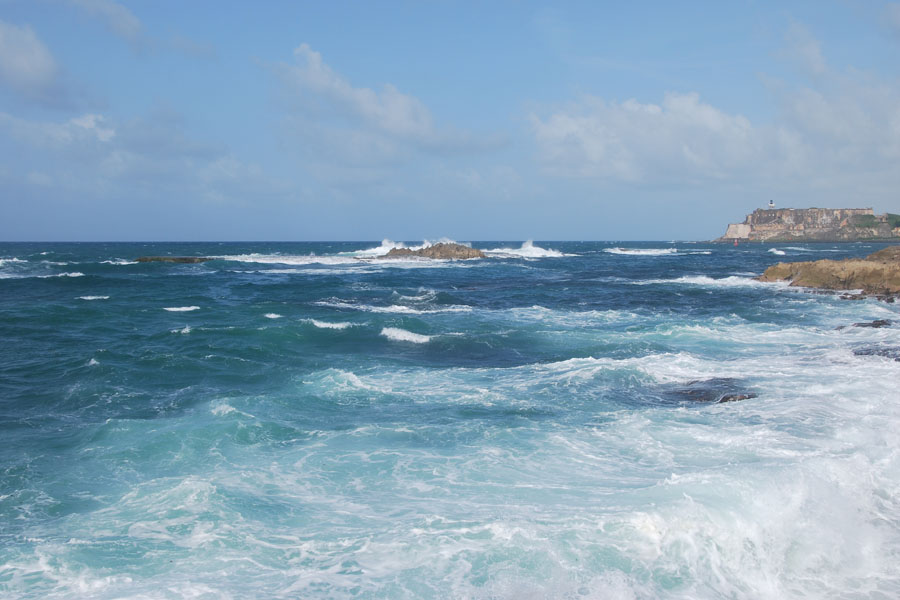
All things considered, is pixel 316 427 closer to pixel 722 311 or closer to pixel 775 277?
pixel 722 311

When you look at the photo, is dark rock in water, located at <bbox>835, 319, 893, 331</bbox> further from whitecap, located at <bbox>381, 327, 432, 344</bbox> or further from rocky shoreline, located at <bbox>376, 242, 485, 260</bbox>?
rocky shoreline, located at <bbox>376, 242, 485, 260</bbox>

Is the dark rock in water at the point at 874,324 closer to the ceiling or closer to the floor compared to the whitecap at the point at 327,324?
closer to the ceiling

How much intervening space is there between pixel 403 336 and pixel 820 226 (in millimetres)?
155636

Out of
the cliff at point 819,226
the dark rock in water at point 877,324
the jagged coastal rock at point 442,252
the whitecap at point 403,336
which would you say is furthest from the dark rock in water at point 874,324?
the cliff at point 819,226

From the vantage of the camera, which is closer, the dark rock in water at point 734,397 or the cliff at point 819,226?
the dark rock in water at point 734,397

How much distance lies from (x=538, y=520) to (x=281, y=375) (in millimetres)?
9081

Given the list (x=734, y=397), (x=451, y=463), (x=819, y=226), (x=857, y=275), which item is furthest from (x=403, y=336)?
(x=819, y=226)

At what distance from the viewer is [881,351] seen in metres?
15.0

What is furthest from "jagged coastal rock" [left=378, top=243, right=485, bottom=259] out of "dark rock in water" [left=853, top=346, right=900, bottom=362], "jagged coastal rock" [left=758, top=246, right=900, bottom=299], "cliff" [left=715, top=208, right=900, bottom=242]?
"cliff" [left=715, top=208, right=900, bottom=242]

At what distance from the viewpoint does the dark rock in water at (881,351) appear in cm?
1443

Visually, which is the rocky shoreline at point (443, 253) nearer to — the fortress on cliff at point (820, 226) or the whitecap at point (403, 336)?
the whitecap at point (403, 336)

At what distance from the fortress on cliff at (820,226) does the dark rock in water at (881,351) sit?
143843mm

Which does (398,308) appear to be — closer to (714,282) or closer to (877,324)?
(877,324)

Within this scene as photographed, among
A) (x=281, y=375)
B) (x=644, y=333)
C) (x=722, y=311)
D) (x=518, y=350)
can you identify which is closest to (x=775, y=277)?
(x=722, y=311)
